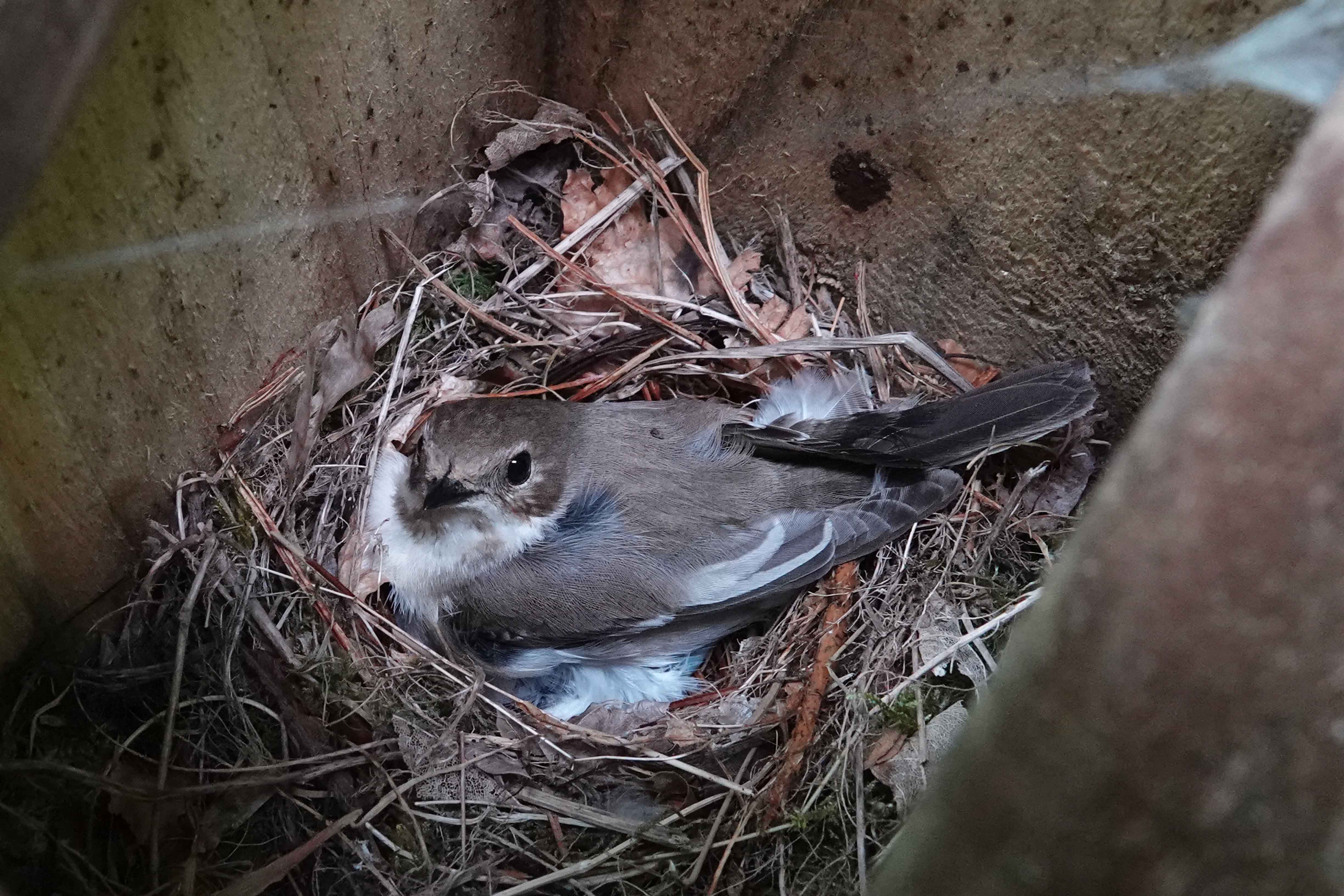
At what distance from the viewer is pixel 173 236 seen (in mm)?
1747

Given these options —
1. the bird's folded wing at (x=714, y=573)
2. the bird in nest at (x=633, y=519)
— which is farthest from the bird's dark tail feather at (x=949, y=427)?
the bird's folded wing at (x=714, y=573)

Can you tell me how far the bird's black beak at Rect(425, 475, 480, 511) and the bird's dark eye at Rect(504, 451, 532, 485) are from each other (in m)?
0.10

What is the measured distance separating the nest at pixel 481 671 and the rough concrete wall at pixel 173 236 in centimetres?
12

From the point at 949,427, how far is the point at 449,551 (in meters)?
1.24

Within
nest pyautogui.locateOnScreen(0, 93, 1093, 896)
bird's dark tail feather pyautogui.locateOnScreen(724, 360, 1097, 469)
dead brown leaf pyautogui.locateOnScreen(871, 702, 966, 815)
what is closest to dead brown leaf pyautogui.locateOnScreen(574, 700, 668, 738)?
nest pyautogui.locateOnScreen(0, 93, 1093, 896)

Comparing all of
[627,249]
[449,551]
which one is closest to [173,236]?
[449,551]

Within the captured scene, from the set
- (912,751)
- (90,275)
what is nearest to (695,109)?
(90,275)

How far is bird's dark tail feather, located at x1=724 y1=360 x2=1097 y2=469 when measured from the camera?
1996mm

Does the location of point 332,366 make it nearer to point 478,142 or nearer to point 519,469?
point 519,469

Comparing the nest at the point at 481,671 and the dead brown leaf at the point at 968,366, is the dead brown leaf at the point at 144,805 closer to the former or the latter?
the nest at the point at 481,671

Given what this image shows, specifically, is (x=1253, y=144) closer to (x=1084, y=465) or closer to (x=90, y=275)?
(x=1084, y=465)

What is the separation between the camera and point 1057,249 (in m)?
1.95

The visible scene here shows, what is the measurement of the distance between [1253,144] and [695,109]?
1332 millimetres

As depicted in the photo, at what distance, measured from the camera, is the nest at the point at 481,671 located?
1705mm
